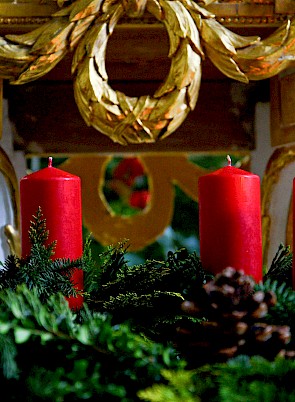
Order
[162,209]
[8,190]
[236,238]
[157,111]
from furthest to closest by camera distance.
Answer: [162,209]
[8,190]
[157,111]
[236,238]

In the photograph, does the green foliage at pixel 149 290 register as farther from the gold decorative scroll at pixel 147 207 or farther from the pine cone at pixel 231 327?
the gold decorative scroll at pixel 147 207

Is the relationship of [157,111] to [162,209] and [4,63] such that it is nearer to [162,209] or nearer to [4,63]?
[4,63]

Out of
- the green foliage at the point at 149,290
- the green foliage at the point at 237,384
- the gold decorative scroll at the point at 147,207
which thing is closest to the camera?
the green foliage at the point at 237,384

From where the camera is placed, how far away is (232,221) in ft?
1.25

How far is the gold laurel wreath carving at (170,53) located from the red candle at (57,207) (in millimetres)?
112

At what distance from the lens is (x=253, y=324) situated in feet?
0.95

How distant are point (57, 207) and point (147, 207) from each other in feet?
2.32

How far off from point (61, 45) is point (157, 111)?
9 cm

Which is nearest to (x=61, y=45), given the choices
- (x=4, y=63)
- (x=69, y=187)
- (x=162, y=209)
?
(x=4, y=63)

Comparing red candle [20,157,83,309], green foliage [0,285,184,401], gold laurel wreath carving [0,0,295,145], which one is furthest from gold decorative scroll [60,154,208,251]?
green foliage [0,285,184,401]

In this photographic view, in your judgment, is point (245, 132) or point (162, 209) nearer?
point (245, 132)

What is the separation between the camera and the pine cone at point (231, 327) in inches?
11.3

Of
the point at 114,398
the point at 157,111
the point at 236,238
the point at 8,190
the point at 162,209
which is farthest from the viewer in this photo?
the point at 162,209

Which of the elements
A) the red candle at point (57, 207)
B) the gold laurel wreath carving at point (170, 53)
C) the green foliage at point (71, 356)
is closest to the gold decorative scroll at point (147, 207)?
the gold laurel wreath carving at point (170, 53)
